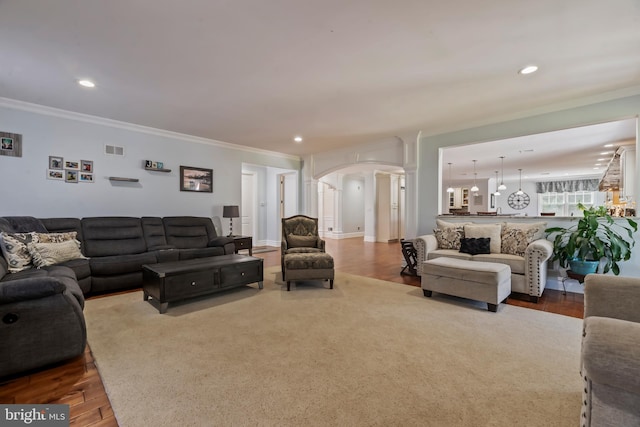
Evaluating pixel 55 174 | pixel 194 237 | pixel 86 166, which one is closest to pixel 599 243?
pixel 194 237

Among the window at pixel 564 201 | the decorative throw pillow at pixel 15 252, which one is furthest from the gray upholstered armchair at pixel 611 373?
the window at pixel 564 201

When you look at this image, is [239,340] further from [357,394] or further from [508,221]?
[508,221]

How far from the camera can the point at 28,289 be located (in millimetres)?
1894

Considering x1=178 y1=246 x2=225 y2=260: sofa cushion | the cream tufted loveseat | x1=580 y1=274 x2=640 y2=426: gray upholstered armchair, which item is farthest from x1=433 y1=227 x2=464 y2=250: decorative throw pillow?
x1=178 y1=246 x2=225 y2=260: sofa cushion

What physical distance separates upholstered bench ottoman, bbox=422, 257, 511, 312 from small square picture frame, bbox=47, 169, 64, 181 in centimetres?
521

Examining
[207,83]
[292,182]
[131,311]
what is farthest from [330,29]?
[292,182]

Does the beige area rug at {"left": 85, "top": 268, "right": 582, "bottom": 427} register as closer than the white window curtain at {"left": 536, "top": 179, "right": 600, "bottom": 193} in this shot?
Yes

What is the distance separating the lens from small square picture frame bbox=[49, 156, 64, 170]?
4.10m

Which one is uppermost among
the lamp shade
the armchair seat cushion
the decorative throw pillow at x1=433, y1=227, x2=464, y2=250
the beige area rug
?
the lamp shade

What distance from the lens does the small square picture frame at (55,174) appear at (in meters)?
4.09

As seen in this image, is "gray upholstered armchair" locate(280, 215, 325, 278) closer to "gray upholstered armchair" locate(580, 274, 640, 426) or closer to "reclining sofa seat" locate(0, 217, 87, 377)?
"reclining sofa seat" locate(0, 217, 87, 377)

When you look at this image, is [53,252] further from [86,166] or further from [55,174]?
[86,166]

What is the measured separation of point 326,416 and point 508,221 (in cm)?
416

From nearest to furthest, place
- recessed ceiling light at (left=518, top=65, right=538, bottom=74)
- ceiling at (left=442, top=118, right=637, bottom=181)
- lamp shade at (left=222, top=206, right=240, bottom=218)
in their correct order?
recessed ceiling light at (left=518, top=65, right=538, bottom=74) < ceiling at (left=442, top=118, right=637, bottom=181) < lamp shade at (left=222, top=206, right=240, bottom=218)
